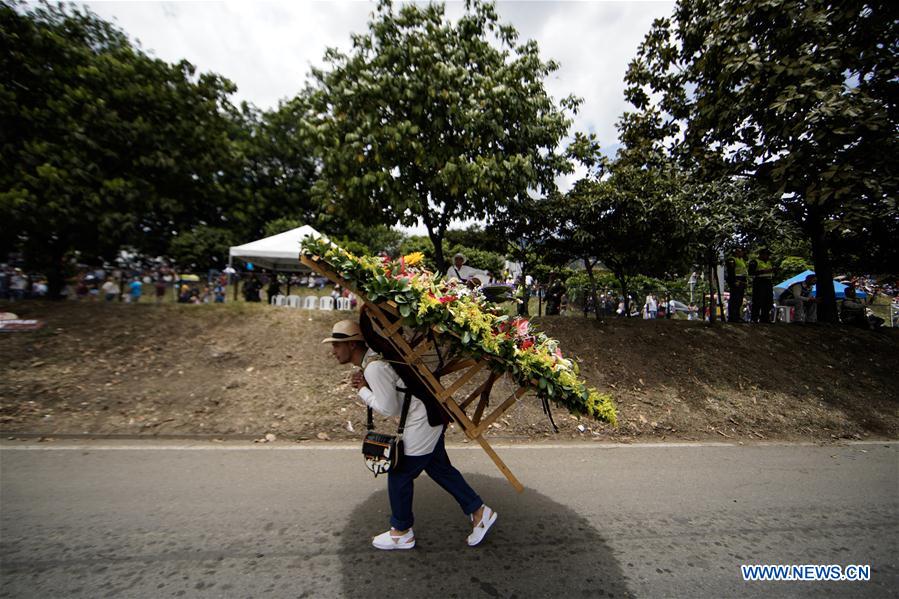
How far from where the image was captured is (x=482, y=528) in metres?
3.14

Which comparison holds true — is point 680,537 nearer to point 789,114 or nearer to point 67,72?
point 789,114

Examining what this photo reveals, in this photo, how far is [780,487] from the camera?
14.3ft

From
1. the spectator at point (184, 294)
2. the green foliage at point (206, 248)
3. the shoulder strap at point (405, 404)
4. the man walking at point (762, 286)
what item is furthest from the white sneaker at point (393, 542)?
the green foliage at point (206, 248)

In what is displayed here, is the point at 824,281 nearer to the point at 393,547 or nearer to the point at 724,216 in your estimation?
the point at 724,216

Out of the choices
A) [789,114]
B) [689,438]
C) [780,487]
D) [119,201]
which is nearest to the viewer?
[780,487]

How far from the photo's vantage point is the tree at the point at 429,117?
24.7ft

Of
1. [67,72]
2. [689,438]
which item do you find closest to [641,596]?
[689,438]

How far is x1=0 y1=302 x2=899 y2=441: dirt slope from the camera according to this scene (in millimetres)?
5750

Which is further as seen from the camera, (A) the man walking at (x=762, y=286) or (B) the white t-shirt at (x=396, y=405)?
(A) the man walking at (x=762, y=286)

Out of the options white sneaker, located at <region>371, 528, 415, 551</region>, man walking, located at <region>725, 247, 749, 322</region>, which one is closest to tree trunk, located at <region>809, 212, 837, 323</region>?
man walking, located at <region>725, 247, 749, 322</region>

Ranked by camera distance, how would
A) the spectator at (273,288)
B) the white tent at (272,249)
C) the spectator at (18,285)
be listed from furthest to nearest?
the white tent at (272,249)
the spectator at (273,288)
the spectator at (18,285)

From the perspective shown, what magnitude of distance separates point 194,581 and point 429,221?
7.51 m

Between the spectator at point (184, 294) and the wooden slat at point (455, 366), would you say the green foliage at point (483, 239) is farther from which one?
the spectator at point (184, 294)

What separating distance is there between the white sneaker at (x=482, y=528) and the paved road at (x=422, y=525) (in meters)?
0.08
